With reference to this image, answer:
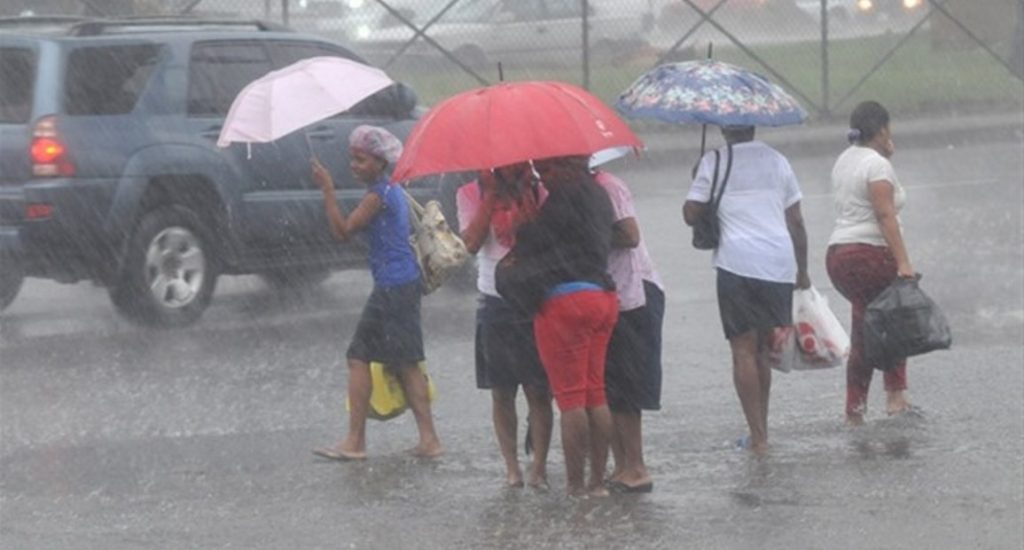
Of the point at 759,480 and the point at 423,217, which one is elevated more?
the point at 423,217

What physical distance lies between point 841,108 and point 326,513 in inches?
643

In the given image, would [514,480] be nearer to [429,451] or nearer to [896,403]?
[429,451]

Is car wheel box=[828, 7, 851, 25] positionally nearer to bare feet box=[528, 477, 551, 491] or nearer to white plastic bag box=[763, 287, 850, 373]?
white plastic bag box=[763, 287, 850, 373]

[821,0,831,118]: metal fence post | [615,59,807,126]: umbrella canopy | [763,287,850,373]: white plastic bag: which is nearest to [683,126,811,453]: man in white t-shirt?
[615,59,807,126]: umbrella canopy

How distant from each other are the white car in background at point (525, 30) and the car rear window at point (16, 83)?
9.53 metres

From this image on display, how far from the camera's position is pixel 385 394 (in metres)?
9.07

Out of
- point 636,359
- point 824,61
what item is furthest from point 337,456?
point 824,61

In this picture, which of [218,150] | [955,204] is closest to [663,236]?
[955,204]

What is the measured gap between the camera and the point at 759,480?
855 cm

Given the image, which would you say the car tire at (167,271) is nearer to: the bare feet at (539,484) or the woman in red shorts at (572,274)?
the bare feet at (539,484)

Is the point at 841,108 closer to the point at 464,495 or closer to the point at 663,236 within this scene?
the point at 663,236

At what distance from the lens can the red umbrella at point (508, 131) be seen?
7504mm

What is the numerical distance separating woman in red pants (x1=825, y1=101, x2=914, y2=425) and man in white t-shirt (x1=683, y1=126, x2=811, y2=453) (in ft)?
1.94

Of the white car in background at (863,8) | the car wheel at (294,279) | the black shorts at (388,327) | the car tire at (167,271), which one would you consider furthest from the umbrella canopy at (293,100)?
the white car in background at (863,8)
